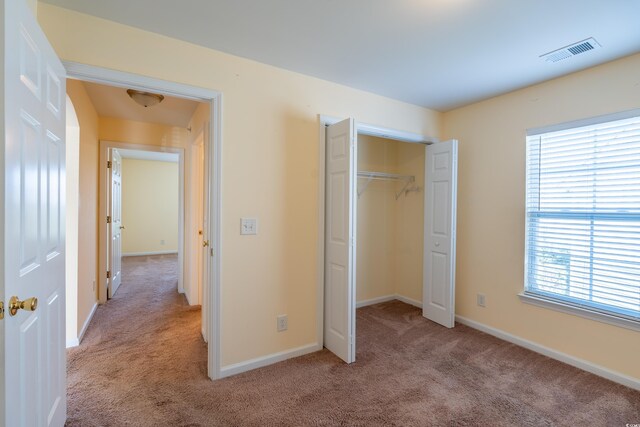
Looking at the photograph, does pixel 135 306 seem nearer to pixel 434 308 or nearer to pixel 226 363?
pixel 226 363

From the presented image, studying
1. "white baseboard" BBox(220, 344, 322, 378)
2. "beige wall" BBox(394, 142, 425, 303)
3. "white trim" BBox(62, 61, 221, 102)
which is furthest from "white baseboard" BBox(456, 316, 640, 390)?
"white trim" BBox(62, 61, 221, 102)

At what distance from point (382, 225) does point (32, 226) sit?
355 cm

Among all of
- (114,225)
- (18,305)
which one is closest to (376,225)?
(18,305)

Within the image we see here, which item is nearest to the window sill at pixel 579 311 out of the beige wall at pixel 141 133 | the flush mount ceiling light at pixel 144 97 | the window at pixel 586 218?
the window at pixel 586 218

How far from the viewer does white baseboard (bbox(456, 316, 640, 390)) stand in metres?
2.18

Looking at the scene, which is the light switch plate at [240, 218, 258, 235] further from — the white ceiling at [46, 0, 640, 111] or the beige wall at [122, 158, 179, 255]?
the beige wall at [122, 158, 179, 255]

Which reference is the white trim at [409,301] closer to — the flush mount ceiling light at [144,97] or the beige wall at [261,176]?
the beige wall at [261,176]

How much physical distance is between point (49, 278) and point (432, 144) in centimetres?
348

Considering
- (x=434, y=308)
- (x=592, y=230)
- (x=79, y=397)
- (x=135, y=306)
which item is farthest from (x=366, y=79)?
(x=135, y=306)

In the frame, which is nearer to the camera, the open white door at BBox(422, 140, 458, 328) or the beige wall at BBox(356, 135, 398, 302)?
the open white door at BBox(422, 140, 458, 328)

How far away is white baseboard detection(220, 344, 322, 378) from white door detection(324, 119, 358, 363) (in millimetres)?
185

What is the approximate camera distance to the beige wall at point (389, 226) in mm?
3904

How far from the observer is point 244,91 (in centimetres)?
230

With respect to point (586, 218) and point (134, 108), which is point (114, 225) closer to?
point (134, 108)
